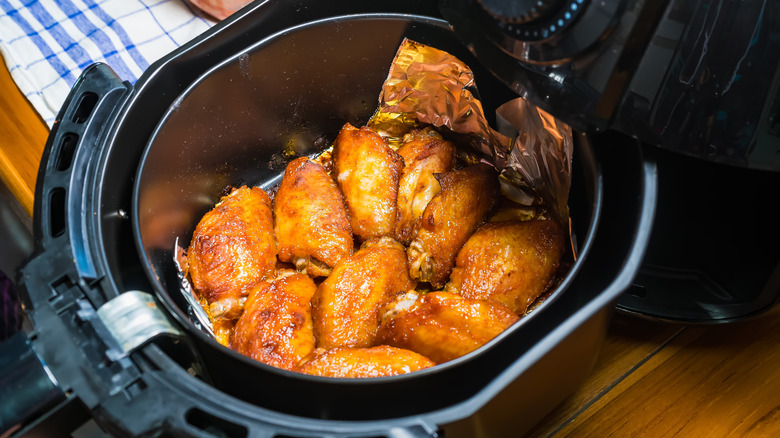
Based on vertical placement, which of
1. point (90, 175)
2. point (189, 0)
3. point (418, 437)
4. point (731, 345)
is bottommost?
point (731, 345)

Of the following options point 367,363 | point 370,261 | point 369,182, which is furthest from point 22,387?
point 369,182

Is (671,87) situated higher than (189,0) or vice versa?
(189,0)

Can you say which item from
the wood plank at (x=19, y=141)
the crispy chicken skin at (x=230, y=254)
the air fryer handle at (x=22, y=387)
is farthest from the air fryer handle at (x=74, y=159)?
the wood plank at (x=19, y=141)

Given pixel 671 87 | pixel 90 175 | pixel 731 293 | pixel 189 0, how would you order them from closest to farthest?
pixel 671 87 < pixel 90 175 < pixel 731 293 < pixel 189 0

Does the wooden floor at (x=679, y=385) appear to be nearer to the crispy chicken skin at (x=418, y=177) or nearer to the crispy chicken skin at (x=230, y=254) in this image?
the crispy chicken skin at (x=418, y=177)

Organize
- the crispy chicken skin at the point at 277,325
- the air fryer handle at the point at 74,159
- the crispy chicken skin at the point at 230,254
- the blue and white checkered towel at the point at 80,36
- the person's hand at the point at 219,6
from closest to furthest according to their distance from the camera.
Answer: the air fryer handle at the point at 74,159 → the crispy chicken skin at the point at 277,325 → the crispy chicken skin at the point at 230,254 → the blue and white checkered towel at the point at 80,36 → the person's hand at the point at 219,6

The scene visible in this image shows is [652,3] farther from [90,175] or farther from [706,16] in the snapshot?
[90,175]

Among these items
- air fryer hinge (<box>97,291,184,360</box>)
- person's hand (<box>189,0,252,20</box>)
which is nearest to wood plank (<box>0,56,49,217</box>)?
person's hand (<box>189,0,252,20</box>)

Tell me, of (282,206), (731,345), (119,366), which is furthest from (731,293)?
(119,366)
